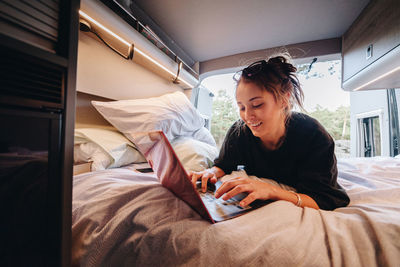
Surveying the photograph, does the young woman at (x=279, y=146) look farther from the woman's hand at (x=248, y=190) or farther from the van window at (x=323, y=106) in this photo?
the van window at (x=323, y=106)

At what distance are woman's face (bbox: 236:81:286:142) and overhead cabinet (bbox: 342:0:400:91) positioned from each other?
3.48ft

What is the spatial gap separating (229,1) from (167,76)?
2.59 feet

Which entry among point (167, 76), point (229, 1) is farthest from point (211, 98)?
point (229, 1)

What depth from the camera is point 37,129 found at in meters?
0.31

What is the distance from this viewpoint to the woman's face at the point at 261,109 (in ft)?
2.42

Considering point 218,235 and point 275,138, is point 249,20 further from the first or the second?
point 218,235

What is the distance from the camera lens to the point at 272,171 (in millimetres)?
823

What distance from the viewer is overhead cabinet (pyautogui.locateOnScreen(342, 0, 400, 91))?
103 cm

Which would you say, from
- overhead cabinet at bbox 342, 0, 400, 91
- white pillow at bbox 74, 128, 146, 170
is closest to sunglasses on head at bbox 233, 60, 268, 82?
white pillow at bbox 74, 128, 146, 170

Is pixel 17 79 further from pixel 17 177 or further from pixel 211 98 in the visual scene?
pixel 211 98

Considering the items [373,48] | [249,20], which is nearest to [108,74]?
[249,20]

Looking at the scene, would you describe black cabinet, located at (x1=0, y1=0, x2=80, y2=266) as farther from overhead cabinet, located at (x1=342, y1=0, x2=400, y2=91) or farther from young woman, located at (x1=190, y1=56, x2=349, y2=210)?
overhead cabinet, located at (x1=342, y1=0, x2=400, y2=91)

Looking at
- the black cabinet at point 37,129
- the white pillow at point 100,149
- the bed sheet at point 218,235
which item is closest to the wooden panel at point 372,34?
the bed sheet at point 218,235

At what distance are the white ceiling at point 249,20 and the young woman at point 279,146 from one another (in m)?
0.72
